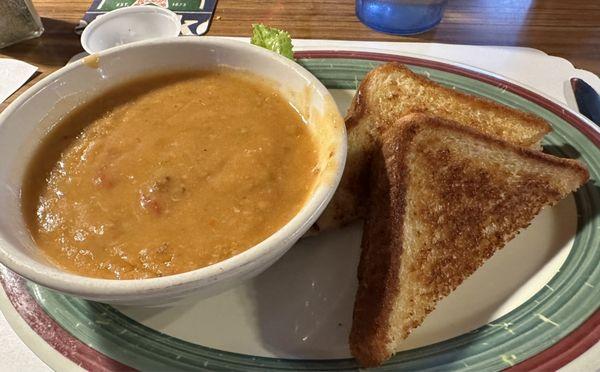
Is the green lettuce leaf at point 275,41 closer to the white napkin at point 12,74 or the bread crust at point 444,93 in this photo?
the bread crust at point 444,93

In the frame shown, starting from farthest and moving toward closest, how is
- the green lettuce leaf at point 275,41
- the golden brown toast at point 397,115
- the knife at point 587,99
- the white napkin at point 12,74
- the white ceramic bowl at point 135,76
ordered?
1. the white napkin at point 12,74
2. the green lettuce leaf at point 275,41
3. the knife at point 587,99
4. the golden brown toast at point 397,115
5. the white ceramic bowl at point 135,76

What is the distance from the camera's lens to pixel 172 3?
2738 millimetres

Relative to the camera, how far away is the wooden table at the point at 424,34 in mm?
2338

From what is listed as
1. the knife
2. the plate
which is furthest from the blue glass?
the plate

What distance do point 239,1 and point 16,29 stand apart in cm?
114

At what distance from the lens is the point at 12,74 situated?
220cm

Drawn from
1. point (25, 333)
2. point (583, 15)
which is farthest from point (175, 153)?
point (583, 15)

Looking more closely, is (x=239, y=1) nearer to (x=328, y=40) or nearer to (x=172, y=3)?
(x=172, y=3)

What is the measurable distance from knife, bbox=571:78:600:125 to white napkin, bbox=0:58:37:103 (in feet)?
7.47

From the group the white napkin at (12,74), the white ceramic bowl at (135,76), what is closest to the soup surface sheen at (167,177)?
the white ceramic bowl at (135,76)

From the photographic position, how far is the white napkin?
2111 mm

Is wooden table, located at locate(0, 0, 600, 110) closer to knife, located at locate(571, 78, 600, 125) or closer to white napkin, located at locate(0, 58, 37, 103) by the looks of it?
white napkin, located at locate(0, 58, 37, 103)

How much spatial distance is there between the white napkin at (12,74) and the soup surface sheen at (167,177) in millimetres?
862

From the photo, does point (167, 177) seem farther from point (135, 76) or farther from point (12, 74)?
point (12, 74)
